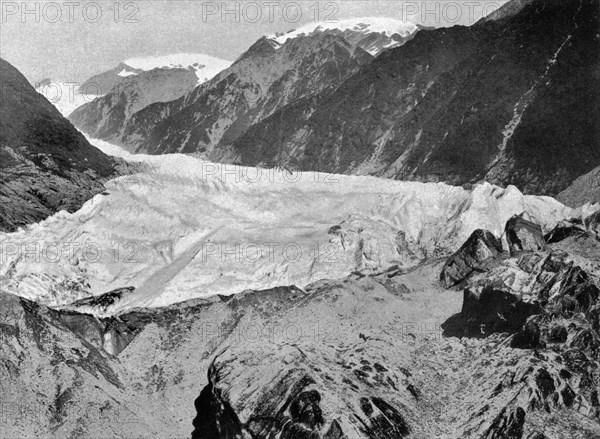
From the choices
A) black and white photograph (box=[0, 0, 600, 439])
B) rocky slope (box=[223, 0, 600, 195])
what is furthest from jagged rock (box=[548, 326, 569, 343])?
rocky slope (box=[223, 0, 600, 195])

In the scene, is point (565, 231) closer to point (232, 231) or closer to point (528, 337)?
point (528, 337)

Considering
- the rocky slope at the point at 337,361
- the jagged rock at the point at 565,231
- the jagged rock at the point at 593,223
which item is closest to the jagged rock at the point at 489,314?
the rocky slope at the point at 337,361

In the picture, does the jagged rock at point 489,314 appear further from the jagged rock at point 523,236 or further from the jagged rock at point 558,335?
the jagged rock at point 523,236

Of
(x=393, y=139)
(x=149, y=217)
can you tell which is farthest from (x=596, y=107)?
(x=149, y=217)

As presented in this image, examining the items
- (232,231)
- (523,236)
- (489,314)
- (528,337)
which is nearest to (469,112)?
(232,231)

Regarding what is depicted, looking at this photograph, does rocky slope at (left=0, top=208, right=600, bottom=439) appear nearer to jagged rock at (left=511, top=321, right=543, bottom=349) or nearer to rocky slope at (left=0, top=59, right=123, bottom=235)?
jagged rock at (left=511, top=321, right=543, bottom=349)

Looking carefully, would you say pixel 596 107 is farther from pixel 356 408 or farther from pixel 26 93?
pixel 356 408
